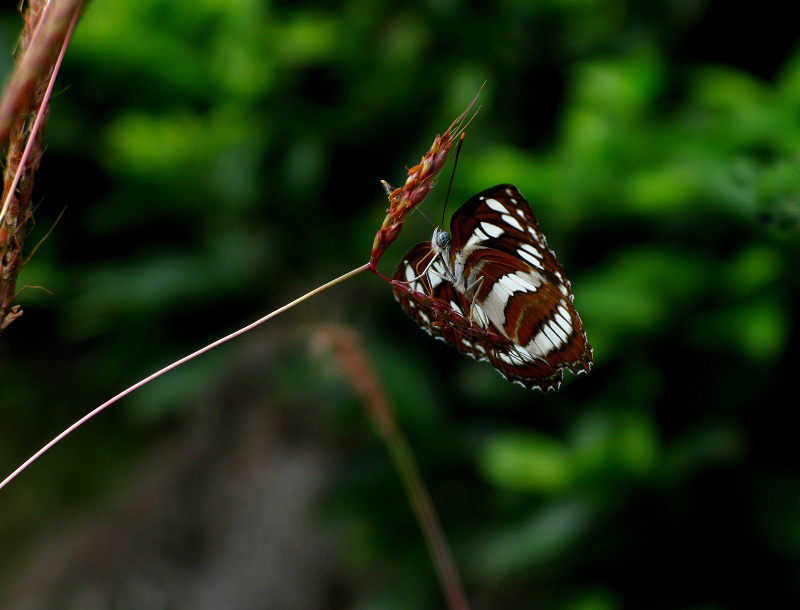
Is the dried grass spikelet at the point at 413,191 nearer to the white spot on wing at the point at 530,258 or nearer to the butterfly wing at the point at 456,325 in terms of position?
the butterfly wing at the point at 456,325

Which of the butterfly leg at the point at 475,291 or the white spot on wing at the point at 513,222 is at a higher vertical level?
the white spot on wing at the point at 513,222

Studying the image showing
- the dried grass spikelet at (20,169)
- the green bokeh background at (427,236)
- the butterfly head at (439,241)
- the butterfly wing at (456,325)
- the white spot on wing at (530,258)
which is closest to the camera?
the dried grass spikelet at (20,169)

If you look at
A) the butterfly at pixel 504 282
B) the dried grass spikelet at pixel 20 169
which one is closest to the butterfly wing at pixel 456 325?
the butterfly at pixel 504 282

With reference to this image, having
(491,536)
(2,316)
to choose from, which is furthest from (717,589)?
(2,316)

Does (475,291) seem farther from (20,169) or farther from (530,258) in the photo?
(20,169)

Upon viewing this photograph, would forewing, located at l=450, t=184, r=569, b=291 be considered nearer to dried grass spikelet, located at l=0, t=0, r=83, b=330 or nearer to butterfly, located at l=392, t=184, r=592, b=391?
butterfly, located at l=392, t=184, r=592, b=391

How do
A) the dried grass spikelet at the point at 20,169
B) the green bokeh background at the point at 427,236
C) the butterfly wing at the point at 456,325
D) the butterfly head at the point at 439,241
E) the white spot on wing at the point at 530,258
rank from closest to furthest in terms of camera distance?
the dried grass spikelet at the point at 20,169 → the butterfly wing at the point at 456,325 → the butterfly head at the point at 439,241 → the white spot on wing at the point at 530,258 → the green bokeh background at the point at 427,236
